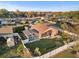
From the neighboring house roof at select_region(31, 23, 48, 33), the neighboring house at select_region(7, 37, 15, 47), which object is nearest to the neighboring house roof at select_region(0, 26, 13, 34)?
the neighboring house at select_region(7, 37, 15, 47)

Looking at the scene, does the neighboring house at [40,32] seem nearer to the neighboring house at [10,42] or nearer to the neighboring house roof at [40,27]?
the neighboring house roof at [40,27]

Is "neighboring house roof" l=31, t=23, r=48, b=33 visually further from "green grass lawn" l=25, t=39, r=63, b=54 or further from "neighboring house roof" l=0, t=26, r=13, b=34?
"neighboring house roof" l=0, t=26, r=13, b=34

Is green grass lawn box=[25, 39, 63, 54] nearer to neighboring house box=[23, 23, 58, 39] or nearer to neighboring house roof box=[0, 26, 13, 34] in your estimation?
neighboring house box=[23, 23, 58, 39]

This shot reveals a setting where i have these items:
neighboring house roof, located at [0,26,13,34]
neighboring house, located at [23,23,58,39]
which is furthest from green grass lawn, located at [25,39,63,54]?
neighboring house roof, located at [0,26,13,34]

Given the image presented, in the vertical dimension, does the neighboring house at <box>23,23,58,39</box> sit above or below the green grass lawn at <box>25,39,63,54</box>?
above

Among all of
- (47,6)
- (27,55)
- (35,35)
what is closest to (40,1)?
(47,6)
